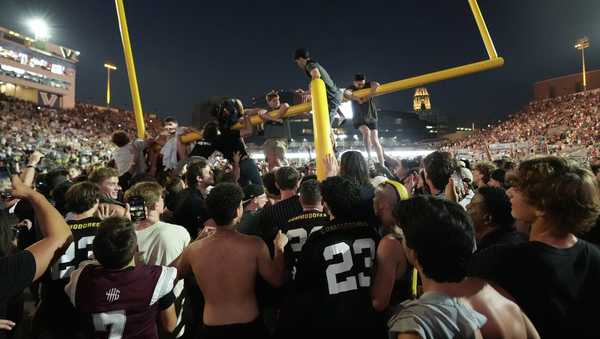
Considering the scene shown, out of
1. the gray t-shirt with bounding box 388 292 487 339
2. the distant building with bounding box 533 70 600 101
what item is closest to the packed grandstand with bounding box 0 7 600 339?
the gray t-shirt with bounding box 388 292 487 339

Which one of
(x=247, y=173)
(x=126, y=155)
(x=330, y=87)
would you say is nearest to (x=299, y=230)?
(x=330, y=87)

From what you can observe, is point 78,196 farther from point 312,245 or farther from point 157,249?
point 312,245

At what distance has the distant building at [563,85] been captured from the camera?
179ft

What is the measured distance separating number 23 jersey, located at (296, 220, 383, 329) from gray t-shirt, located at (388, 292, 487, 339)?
0.87 meters

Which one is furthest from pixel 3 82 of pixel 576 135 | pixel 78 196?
pixel 576 135

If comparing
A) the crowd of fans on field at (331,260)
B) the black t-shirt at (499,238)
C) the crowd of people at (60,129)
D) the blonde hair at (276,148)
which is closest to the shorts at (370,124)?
the blonde hair at (276,148)

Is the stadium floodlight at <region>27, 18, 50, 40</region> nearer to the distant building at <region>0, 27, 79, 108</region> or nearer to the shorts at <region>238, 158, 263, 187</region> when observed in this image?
the distant building at <region>0, 27, 79, 108</region>

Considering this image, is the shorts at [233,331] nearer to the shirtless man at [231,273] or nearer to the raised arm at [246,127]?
the shirtless man at [231,273]

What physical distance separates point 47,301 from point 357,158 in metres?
2.85

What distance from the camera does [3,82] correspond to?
48750mm

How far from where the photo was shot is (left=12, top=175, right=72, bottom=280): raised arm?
5.73 feet

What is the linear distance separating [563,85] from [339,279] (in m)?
73.0

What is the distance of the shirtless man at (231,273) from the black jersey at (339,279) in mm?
250

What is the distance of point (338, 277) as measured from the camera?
7.16ft
